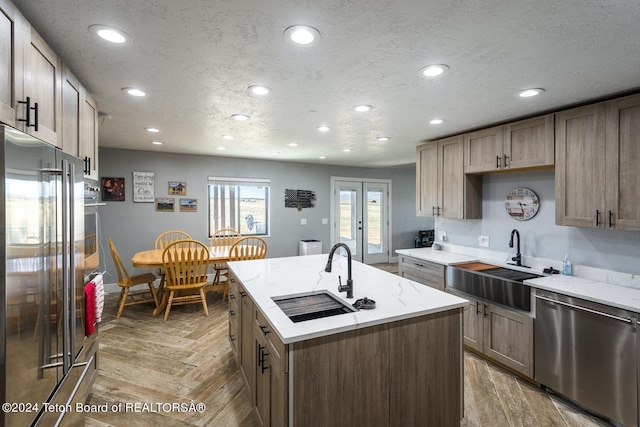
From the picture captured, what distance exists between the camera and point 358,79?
2.04m

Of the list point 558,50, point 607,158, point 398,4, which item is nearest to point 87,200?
point 398,4

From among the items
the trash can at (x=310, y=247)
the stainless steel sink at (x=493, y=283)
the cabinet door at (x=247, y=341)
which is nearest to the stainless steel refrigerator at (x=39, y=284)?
the cabinet door at (x=247, y=341)

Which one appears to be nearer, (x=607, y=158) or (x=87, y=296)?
(x=87, y=296)

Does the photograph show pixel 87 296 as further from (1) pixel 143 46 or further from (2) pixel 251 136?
(2) pixel 251 136

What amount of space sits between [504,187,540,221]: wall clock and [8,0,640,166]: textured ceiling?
0.82 m

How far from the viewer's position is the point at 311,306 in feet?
6.15

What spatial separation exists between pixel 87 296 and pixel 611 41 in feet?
11.0

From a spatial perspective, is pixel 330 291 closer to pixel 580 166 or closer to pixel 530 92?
pixel 530 92

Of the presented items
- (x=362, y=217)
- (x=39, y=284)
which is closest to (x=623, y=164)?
(x=39, y=284)

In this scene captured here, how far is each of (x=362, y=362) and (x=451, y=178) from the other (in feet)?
9.04

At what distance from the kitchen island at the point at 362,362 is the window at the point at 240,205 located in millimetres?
3891

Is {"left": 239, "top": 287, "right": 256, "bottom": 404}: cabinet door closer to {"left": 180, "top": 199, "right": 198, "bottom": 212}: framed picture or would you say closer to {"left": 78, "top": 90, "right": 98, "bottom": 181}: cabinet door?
→ {"left": 78, "top": 90, "right": 98, "bottom": 181}: cabinet door

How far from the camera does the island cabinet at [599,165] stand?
2146mm

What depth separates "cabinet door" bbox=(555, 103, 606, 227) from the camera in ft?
7.56
